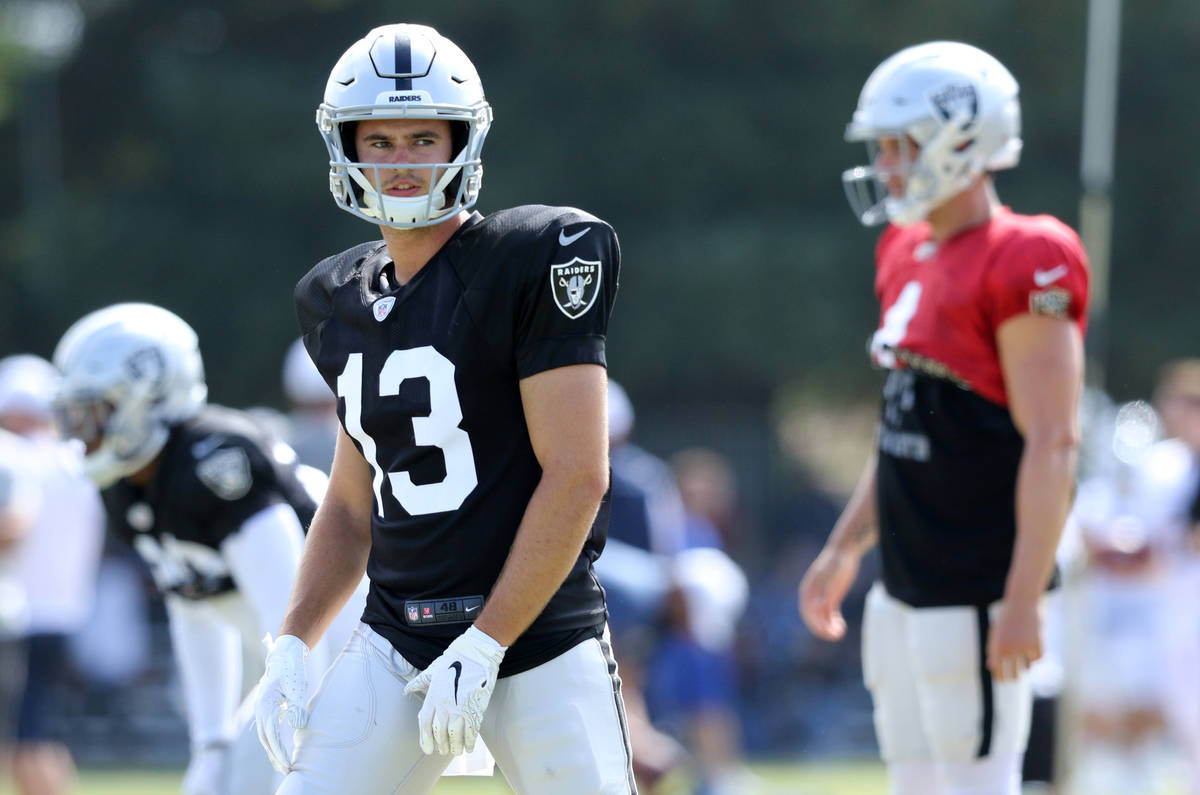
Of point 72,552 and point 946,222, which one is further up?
point 946,222

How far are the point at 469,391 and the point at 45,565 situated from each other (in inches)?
227

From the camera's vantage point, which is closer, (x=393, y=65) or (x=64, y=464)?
(x=393, y=65)

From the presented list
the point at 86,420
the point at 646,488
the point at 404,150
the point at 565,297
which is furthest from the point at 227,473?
the point at 646,488

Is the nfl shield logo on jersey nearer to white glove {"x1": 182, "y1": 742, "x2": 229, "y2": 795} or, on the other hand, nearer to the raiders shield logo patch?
the raiders shield logo patch

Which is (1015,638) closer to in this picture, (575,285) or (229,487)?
(575,285)

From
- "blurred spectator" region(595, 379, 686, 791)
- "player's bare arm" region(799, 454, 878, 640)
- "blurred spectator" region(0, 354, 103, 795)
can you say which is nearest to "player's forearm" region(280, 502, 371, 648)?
"player's bare arm" region(799, 454, 878, 640)

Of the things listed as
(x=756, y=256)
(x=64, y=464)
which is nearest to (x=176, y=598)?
(x=64, y=464)

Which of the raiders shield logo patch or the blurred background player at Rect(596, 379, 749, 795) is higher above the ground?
the raiders shield logo patch

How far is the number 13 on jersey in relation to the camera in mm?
3320

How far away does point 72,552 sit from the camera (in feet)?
28.1

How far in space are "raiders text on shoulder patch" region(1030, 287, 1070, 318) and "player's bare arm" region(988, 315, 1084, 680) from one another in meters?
0.02

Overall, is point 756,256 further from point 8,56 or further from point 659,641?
A: point 659,641

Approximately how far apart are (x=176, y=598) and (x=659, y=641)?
4.29m

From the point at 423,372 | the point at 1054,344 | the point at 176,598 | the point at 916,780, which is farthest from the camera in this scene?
the point at 176,598
